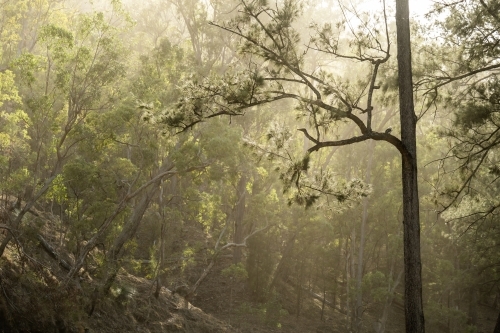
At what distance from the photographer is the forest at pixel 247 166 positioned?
679cm

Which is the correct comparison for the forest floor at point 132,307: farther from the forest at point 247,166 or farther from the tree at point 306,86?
the tree at point 306,86

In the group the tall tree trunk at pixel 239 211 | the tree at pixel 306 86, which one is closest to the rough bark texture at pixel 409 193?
the tree at pixel 306 86

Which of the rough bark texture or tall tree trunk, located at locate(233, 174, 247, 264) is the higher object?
tall tree trunk, located at locate(233, 174, 247, 264)

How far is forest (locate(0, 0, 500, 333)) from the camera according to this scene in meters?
6.79

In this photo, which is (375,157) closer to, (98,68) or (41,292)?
(98,68)

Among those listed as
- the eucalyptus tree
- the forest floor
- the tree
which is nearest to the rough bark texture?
the tree

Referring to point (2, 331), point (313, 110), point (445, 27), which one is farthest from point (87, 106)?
point (445, 27)

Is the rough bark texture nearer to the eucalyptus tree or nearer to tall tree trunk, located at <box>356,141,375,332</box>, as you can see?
the eucalyptus tree

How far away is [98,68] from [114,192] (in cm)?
360

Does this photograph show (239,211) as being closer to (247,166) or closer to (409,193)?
(247,166)

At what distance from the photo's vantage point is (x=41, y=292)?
10.8 metres

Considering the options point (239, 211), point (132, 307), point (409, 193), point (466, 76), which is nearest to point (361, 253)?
point (239, 211)

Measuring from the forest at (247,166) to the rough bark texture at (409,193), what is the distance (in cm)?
2

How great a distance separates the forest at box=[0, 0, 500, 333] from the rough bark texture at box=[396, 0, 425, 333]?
20mm
